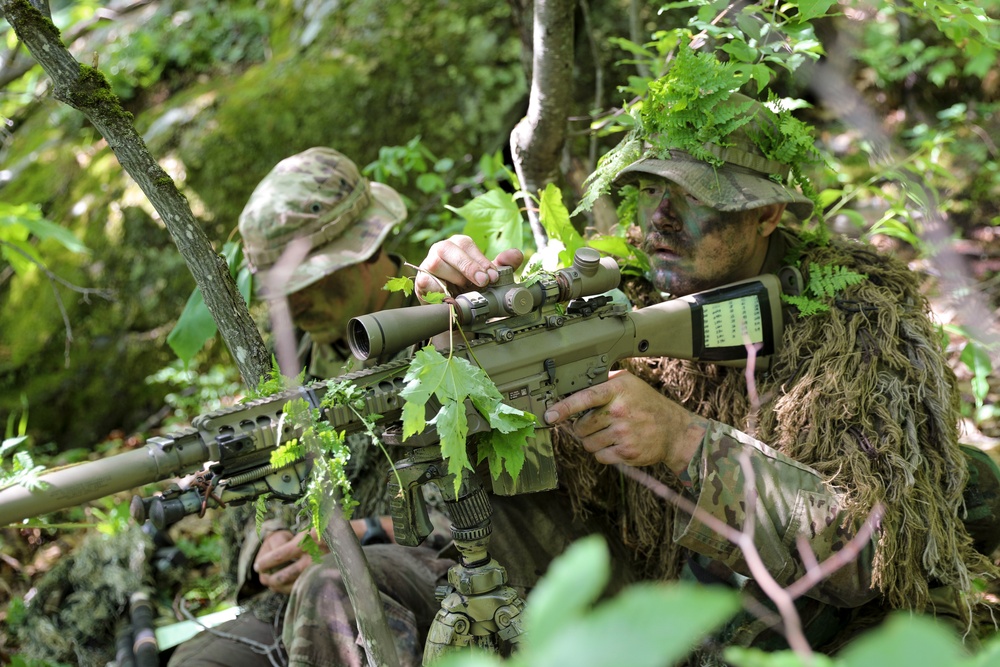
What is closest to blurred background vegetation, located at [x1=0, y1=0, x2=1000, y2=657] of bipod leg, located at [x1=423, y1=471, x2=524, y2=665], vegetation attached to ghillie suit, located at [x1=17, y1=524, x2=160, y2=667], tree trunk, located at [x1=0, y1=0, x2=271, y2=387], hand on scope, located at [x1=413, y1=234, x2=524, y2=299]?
vegetation attached to ghillie suit, located at [x1=17, y1=524, x2=160, y2=667]

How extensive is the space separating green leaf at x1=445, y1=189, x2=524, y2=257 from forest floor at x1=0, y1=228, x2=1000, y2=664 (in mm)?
1727

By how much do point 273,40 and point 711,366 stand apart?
4.25 meters

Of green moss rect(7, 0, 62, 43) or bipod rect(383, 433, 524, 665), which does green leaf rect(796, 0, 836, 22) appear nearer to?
bipod rect(383, 433, 524, 665)

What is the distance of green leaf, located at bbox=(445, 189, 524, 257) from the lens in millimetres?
2953

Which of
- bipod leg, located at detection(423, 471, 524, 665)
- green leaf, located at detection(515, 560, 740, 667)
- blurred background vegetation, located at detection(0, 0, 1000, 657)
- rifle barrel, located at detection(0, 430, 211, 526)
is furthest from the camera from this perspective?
blurred background vegetation, located at detection(0, 0, 1000, 657)

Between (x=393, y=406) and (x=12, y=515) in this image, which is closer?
(x=12, y=515)

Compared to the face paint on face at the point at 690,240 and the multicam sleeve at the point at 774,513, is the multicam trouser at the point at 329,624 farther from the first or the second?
the face paint on face at the point at 690,240

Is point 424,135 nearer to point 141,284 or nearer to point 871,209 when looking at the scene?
point 141,284

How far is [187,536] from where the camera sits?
4.30 meters

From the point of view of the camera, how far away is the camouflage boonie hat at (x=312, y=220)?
3.15 meters

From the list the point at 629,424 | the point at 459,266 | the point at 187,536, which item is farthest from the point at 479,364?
the point at 187,536

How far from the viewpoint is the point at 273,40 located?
5.73 metres

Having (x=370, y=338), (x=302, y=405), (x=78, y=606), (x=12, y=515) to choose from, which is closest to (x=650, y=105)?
(x=370, y=338)

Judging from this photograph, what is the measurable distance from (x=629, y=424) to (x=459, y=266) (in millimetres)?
661
